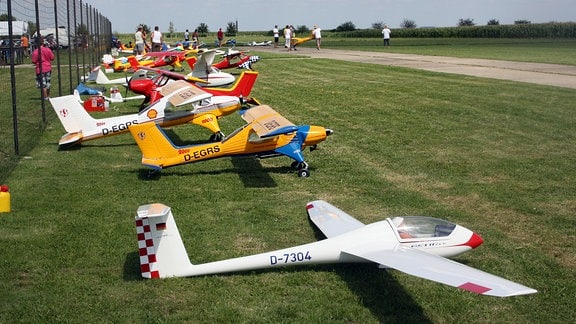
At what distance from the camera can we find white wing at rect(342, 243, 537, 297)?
5.70m

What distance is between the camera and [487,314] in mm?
6348

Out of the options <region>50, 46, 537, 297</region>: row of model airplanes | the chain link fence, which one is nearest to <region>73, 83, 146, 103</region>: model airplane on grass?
the chain link fence

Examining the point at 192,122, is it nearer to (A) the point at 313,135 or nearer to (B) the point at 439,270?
(A) the point at 313,135

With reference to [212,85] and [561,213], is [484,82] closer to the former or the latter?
[212,85]

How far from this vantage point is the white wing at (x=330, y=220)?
8.23m

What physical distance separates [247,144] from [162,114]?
407cm

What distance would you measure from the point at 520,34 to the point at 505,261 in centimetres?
7329

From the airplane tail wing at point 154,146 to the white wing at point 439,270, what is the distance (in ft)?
17.4

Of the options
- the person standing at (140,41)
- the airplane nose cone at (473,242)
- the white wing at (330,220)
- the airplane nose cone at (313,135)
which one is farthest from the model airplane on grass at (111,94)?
the person standing at (140,41)

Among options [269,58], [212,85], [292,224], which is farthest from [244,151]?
[269,58]

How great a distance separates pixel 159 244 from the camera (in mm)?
6789

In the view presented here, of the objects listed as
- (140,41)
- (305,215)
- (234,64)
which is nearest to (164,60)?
(234,64)

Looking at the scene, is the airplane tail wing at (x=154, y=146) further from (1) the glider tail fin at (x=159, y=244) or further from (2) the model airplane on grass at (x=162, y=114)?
(1) the glider tail fin at (x=159, y=244)

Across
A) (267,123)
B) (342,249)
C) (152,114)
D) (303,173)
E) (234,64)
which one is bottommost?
(303,173)
